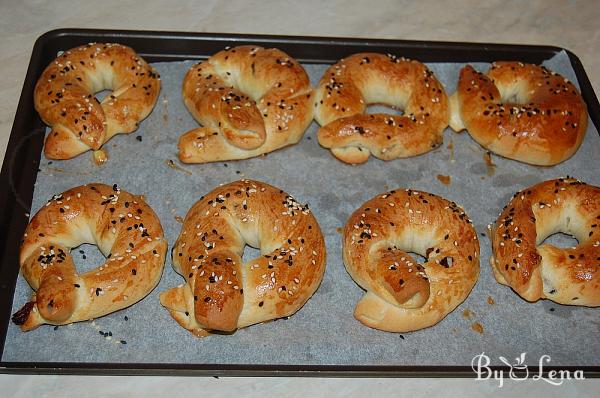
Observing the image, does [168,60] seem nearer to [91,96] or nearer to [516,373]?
[91,96]

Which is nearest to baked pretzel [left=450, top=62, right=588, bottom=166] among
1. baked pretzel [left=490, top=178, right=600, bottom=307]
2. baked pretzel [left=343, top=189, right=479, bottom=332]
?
baked pretzel [left=490, top=178, right=600, bottom=307]

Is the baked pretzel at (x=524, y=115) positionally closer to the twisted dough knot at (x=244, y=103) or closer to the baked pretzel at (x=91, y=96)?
the twisted dough knot at (x=244, y=103)

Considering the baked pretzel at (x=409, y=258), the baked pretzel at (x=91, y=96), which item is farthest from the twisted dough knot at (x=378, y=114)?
the baked pretzel at (x=91, y=96)

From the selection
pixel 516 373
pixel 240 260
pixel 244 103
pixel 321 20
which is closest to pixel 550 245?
pixel 516 373

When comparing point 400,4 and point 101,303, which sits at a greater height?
point 400,4

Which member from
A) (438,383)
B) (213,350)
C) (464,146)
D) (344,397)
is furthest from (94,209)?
(464,146)

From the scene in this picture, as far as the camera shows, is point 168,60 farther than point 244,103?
Yes

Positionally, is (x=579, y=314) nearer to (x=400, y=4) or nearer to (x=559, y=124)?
(x=559, y=124)
